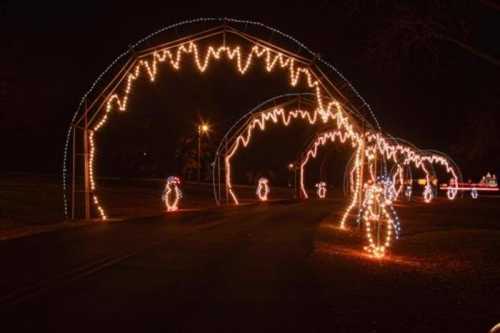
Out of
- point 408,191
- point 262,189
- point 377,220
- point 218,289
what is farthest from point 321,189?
point 218,289

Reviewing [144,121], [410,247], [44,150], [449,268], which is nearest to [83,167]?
[410,247]

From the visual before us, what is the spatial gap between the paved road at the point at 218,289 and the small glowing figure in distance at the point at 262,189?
30588 millimetres

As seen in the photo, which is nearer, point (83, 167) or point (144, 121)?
point (83, 167)

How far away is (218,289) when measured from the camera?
36.9 ft

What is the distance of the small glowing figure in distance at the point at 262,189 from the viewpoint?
5019cm

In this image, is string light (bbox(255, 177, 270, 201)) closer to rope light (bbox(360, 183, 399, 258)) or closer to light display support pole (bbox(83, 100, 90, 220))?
light display support pole (bbox(83, 100, 90, 220))

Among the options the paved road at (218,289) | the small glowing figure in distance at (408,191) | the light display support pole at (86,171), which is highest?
the light display support pole at (86,171)

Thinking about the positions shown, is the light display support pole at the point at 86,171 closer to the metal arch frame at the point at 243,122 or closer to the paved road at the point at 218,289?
the paved road at the point at 218,289

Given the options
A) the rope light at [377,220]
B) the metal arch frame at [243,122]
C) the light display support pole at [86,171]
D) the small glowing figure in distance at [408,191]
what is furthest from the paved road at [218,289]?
the small glowing figure in distance at [408,191]

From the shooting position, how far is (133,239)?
62.8 ft

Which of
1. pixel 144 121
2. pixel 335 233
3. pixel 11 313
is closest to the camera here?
pixel 11 313

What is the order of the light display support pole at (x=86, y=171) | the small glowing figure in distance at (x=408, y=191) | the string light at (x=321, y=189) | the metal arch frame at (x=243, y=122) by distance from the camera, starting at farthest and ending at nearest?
the small glowing figure in distance at (x=408, y=191), the string light at (x=321, y=189), the metal arch frame at (x=243, y=122), the light display support pole at (x=86, y=171)

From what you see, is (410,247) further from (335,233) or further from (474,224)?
(474,224)

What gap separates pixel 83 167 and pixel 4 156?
40416 mm
